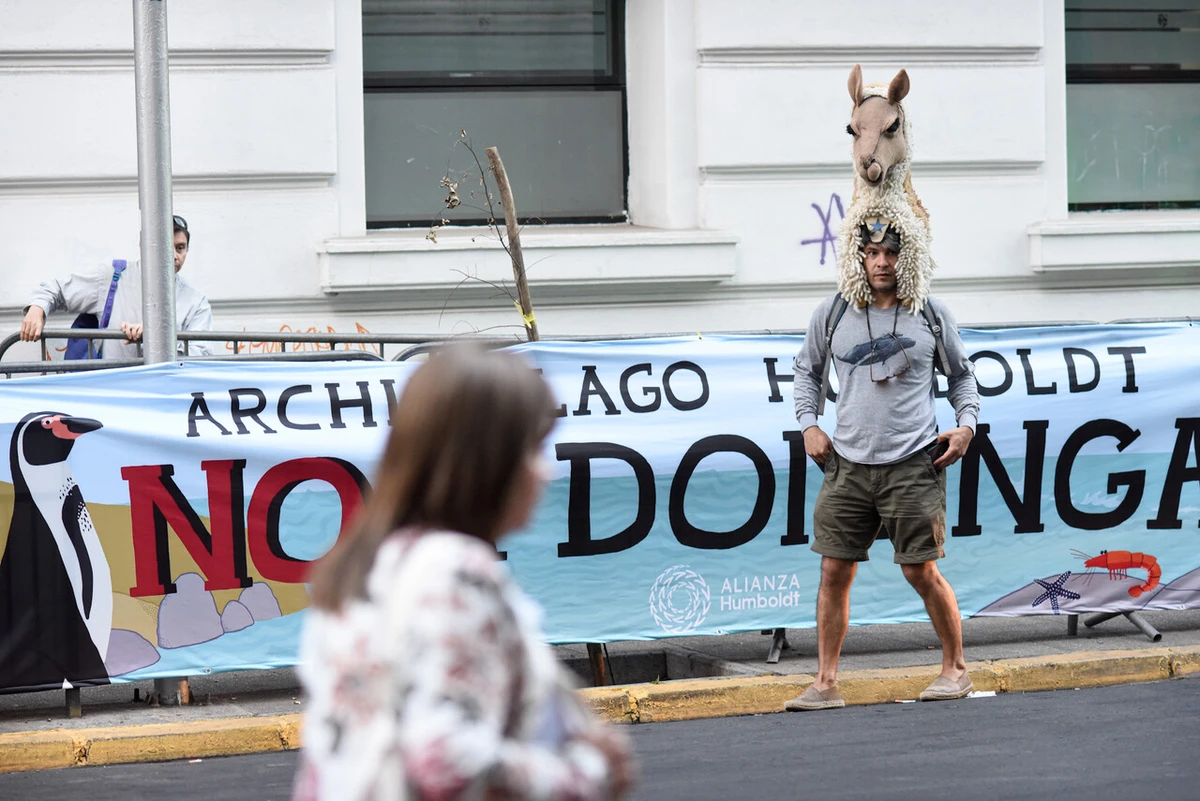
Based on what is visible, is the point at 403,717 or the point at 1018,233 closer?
the point at 403,717

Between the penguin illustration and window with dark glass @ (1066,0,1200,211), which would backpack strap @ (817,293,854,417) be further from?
window with dark glass @ (1066,0,1200,211)

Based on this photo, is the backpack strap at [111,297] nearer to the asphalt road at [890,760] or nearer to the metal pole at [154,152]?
the metal pole at [154,152]

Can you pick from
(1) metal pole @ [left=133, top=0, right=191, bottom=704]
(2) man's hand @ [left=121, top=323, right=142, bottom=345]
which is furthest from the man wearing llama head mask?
(2) man's hand @ [left=121, top=323, right=142, bottom=345]

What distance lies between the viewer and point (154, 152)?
724cm

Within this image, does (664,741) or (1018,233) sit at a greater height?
(1018,233)

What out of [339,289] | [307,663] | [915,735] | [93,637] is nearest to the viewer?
[307,663]

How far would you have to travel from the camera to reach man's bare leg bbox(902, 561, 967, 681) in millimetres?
7051

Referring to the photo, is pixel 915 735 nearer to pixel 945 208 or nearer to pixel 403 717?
pixel 403 717

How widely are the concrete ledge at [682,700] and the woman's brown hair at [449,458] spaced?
15.2 feet

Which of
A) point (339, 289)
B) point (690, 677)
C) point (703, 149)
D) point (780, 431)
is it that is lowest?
point (690, 677)

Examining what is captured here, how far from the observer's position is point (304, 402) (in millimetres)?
7379

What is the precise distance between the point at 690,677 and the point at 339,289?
3.67m

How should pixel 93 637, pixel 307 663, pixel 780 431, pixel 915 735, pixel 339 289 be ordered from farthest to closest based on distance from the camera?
pixel 339 289 < pixel 780 431 < pixel 93 637 < pixel 915 735 < pixel 307 663

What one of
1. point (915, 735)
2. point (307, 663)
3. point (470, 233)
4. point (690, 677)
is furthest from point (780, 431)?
point (307, 663)
